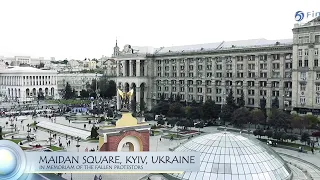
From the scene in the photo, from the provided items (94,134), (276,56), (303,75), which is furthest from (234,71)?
(94,134)

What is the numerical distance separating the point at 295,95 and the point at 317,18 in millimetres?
11051

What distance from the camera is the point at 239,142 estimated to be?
2278cm

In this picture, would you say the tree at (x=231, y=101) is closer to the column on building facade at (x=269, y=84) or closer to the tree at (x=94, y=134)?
the column on building facade at (x=269, y=84)

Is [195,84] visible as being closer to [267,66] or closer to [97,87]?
[267,66]

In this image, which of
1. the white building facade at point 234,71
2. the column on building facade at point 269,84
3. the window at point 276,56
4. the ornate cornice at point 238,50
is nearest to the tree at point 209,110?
the white building facade at point 234,71

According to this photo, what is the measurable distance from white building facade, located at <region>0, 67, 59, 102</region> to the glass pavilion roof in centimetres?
10010

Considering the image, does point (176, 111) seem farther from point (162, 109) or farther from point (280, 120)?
point (280, 120)

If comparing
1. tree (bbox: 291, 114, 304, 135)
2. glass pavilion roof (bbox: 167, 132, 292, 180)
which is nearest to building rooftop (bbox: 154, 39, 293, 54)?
tree (bbox: 291, 114, 304, 135)

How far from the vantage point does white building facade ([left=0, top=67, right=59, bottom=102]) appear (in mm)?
118375

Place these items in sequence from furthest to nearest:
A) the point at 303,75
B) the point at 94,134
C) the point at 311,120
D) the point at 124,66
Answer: the point at 124,66 → the point at 303,75 → the point at 94,134 → the point at 311,120

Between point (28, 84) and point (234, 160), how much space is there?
109 metres

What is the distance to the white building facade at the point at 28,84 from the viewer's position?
11838cm

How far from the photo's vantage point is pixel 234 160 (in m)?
21.3

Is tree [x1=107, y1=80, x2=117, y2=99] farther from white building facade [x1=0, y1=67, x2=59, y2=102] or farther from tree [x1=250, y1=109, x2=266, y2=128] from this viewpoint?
tree [x1=250, y1=109, x2=266, y2=128]
